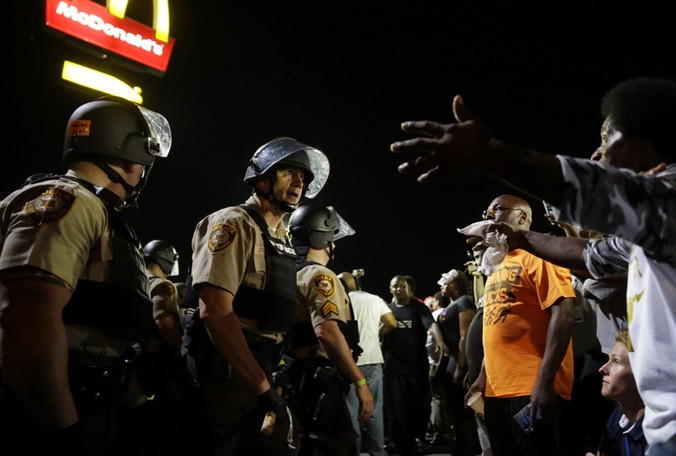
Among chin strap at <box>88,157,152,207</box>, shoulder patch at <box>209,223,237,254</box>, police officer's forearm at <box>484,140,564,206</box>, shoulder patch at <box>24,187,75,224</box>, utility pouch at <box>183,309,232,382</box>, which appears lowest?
utility pouch at <box>183,309,232,382</box>

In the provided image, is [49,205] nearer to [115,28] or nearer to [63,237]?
[63,237]

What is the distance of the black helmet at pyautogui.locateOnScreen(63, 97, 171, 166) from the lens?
115 inches

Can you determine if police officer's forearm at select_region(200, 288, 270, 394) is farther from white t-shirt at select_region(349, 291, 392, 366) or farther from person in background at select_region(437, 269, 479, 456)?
person in background at select_region(437, 269, 479, 456)

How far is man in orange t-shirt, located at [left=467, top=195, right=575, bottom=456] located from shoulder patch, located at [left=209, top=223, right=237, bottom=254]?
189cm

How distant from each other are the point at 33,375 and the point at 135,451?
140 cm

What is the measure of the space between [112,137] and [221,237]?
0.75 metres

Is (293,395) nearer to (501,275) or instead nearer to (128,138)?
(501,275)

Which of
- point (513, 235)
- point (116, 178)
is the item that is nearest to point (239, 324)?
point (116, 178)

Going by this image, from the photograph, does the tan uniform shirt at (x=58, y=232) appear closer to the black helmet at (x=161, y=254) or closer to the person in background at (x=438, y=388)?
the black helmet at (x=161, y=254)

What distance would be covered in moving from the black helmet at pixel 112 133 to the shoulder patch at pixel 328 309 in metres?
1.57

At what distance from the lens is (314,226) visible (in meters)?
5.17

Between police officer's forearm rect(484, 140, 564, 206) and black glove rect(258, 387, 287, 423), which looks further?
black glove rect(258, 387, 287, 423)

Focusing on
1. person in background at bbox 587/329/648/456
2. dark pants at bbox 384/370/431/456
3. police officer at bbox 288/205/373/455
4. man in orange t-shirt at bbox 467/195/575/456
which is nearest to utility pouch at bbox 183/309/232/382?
police officer at bbox 288/205/373/455

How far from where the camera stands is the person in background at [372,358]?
6398mm
